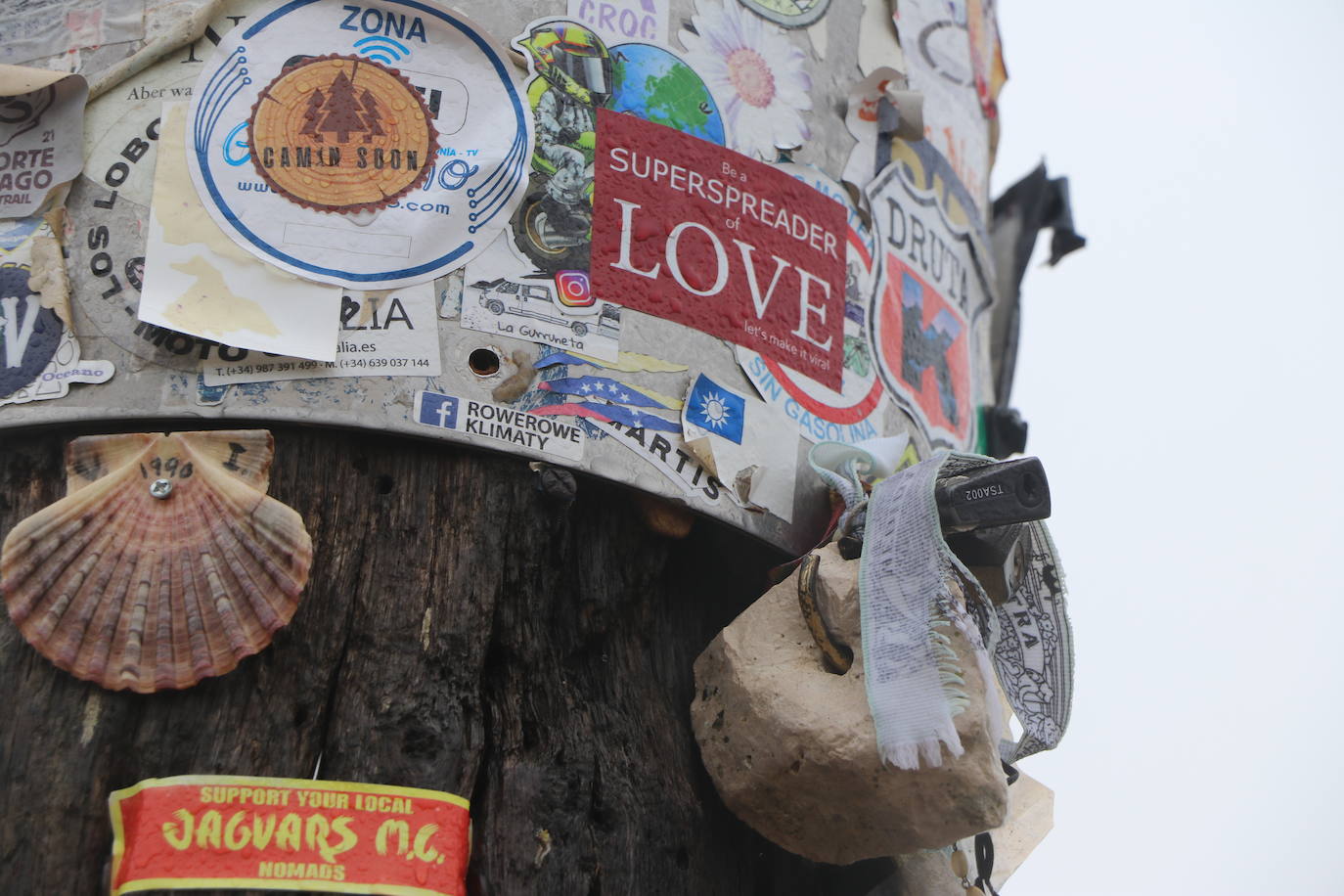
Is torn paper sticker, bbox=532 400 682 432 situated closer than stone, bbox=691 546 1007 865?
No

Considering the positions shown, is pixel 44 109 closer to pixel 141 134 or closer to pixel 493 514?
pixel 141 134

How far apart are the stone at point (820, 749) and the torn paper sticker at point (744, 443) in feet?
0.94

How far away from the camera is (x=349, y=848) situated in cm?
397

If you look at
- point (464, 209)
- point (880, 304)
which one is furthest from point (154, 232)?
point (880, 304)

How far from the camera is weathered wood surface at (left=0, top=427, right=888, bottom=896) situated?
13.3ft

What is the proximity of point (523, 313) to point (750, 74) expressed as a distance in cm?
137

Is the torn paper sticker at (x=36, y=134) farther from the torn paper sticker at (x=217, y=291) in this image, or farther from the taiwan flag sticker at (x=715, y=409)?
the taiwan flag sticker at (x=715, y=409)

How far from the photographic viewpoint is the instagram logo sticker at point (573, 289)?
475cm

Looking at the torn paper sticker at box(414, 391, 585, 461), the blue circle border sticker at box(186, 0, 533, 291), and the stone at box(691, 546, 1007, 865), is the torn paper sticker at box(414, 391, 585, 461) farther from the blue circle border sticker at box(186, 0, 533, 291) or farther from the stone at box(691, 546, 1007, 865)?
the stone at box(691, 546, 1007, 865)

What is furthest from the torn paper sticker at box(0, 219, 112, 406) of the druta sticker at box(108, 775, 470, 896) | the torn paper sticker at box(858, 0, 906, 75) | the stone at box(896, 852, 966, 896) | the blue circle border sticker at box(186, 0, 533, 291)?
the torn paper sticker at box(858, 0, 906, 75)

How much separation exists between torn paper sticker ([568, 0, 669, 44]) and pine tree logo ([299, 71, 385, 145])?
79 cm

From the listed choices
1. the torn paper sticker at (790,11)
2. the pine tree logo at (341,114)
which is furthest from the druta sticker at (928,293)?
the pine tree logo at (341,114)

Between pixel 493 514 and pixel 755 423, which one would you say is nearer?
pixel 493 514

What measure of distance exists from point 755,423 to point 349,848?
1.80 m
